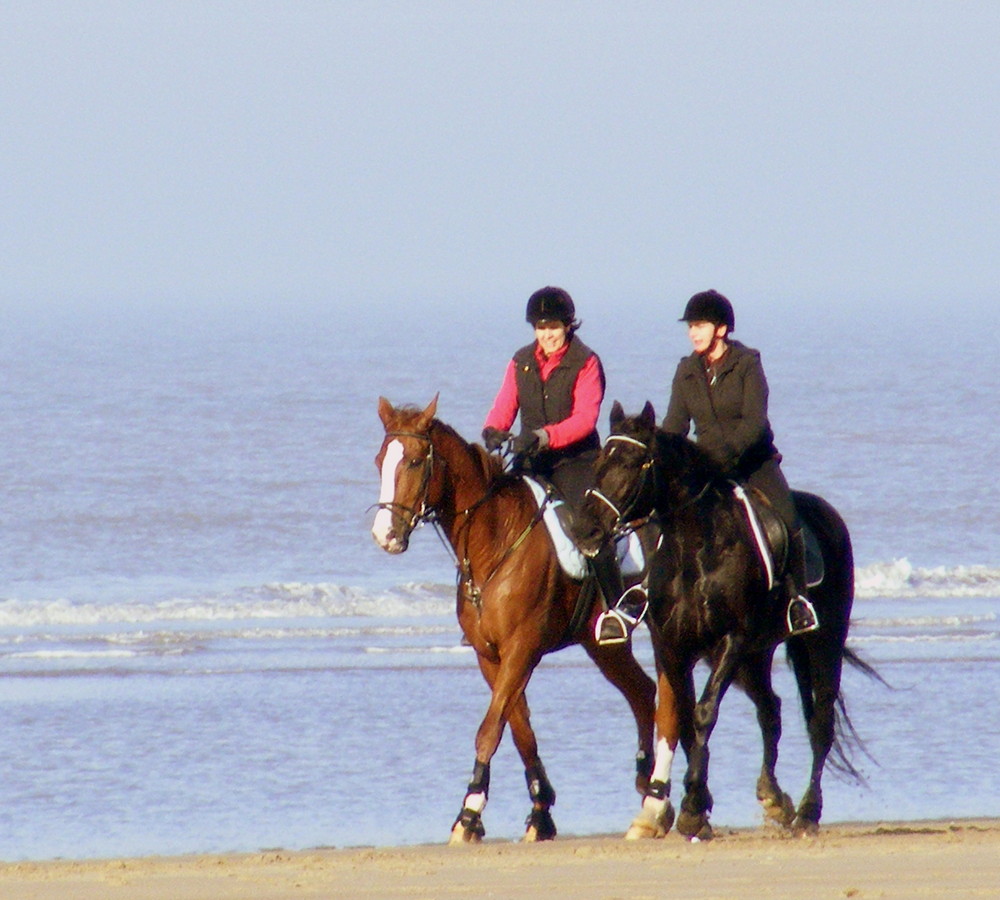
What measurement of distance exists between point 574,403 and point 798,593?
1393mm

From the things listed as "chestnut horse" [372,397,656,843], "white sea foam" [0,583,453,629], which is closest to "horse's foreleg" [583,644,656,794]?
"chestnut horse" [372,397,656,843]

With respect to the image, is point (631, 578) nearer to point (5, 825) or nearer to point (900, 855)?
point (900, 855)

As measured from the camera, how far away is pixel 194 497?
27.1m

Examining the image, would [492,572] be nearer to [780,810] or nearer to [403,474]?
[403,474]

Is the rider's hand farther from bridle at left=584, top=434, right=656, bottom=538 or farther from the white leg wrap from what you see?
the white leg wrap

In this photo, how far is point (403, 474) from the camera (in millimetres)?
7797

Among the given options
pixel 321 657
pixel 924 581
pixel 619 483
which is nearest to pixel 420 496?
pixel 619 483

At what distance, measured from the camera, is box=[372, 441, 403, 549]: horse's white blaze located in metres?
7.63

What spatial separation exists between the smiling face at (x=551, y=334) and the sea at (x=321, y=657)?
228 centimetres

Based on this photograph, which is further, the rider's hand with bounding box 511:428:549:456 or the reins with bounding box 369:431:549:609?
the rider's hand with bounding box 511:428:549:456

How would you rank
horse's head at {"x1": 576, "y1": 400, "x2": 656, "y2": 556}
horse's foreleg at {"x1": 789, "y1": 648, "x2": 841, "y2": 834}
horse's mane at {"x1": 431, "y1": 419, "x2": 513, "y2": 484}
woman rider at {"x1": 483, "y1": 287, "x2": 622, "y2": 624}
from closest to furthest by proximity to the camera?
1. horse's head at {"x1": 576, "y1": 400, "x2": 656, "y2": 556}
2. horse's mane at {"x1": 431, "y1": 419, "x2": 513, "y2": 484}
3. horse's foreleg at {"x1": 789, "y1": 648, "x2": 841, "y2": 834}
4. woman rider at {"x1": 483, "y1": 287, "x2": 622, "y2": 624}

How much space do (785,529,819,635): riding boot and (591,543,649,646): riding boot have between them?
61cm

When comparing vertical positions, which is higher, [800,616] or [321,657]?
[800,616]

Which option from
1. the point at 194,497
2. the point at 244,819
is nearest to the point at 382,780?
the point at 244,819
